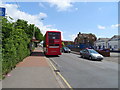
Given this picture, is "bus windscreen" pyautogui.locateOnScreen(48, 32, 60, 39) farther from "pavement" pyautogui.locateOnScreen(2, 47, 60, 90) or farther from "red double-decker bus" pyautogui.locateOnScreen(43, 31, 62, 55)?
"pavement" pyautogui.locateOnScreen(2, 47, 60, 90)

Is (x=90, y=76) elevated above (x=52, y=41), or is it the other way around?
(x=52, y=41)

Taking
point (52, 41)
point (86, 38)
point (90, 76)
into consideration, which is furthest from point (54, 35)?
point (86, 38)

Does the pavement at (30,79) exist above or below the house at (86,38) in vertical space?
below

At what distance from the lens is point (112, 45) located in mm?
70562

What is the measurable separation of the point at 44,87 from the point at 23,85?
3.06 feet

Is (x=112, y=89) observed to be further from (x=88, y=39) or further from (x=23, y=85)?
(x=88, y=39)

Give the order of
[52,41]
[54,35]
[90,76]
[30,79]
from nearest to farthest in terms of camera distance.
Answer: [30,79], [90,76], [54,35], [52,41]

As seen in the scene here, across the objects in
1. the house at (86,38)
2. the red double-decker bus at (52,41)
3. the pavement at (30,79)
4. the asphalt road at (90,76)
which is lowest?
the asphalt road at (90,76)

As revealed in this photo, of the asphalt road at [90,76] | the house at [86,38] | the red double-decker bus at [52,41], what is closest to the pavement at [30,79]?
the asphalt road at [90,76]

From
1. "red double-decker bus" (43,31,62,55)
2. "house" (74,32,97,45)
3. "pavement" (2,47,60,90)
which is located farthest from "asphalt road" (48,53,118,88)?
"house" (74,32,97,45)

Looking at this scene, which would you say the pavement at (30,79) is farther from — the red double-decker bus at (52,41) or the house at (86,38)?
the house at (86,38)

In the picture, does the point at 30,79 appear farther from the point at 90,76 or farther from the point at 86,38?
the point at 86,38

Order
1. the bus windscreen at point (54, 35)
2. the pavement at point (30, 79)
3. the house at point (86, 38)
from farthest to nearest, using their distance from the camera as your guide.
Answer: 1. the house at point (86, 38)
2. the bus windscreen at point (54, 35)
3. the pavement at point (30, 79)

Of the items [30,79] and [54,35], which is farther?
[54,35]
